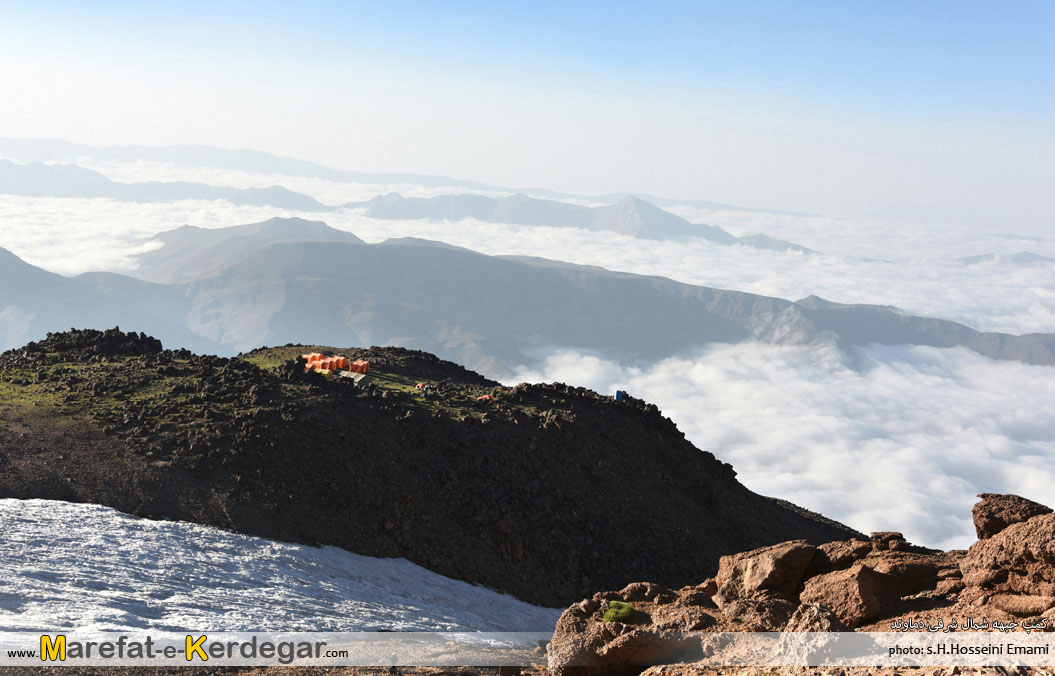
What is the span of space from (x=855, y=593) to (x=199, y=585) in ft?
52.7

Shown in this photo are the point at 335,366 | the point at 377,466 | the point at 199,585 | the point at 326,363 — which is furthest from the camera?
the point at 326,363

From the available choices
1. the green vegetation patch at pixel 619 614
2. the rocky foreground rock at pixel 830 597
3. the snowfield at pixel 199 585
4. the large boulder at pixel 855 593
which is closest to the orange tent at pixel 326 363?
the snowfield at pixel 199 585

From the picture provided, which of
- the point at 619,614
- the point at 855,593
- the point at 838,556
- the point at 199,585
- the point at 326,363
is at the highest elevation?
the point at 326,363

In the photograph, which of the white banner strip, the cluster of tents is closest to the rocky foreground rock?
the white banner strip

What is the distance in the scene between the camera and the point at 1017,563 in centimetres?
1264

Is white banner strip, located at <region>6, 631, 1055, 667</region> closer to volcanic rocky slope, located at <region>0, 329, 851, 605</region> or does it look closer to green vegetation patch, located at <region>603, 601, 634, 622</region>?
green vegetation patch, located at <region>603, 601, 634, 622</region>

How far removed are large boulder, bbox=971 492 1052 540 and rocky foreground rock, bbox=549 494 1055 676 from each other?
2cm

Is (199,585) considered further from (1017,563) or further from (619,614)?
(1017,563)

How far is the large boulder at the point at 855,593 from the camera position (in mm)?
13664

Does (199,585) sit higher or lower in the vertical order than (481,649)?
higher

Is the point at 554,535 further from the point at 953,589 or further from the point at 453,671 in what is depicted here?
the point at 953,589

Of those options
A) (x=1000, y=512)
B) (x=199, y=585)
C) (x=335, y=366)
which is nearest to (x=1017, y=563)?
(x=1000, y=512)

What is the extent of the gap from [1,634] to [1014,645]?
715 inches

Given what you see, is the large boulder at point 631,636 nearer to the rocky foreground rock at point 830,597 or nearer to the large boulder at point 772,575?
the rocky foreground rock at point 830,597
